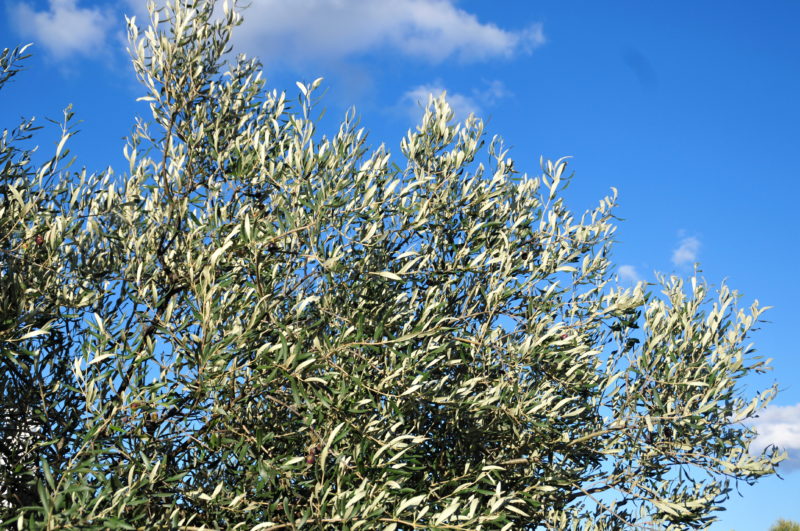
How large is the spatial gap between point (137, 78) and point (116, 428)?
429 centimetres

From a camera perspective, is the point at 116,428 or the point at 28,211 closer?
the point at 116,428

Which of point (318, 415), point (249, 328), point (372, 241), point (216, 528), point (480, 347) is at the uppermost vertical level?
point (372, 241)

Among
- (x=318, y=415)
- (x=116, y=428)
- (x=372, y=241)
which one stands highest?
(x=372, y=241)

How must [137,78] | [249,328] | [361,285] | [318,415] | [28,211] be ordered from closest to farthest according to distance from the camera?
[249,328] → [318,415] → [28,211] → [361,285] → [137,78]

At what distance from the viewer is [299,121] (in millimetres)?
8531

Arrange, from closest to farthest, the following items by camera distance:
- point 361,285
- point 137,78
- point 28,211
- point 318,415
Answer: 1. point 318,415
2. point 28,211
3. point 361,285
4. point 137,78

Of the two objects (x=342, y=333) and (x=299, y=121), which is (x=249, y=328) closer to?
(x=342, y=333)

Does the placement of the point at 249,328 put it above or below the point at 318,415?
above

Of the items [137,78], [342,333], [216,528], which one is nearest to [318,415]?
[342,333]

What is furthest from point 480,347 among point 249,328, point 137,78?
point 137,78

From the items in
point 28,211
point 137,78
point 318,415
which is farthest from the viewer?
point 137,78

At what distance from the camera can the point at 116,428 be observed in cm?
645

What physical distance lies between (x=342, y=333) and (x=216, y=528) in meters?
2.05

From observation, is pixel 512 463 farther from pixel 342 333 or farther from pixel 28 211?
pixel 28 211
